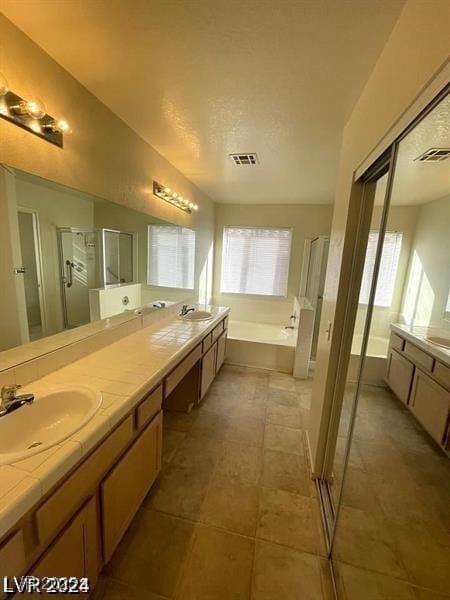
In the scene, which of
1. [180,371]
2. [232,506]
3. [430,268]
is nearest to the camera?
[430,268]

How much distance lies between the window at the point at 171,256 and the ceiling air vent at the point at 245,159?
3.20ft

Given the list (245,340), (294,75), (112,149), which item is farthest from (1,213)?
(245,340)

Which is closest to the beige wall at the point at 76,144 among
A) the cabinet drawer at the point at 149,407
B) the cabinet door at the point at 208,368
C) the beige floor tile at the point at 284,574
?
the cabinet drawer at the point at 149,407

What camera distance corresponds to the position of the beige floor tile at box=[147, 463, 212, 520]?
5.07ft

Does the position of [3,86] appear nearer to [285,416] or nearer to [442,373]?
[442,373]

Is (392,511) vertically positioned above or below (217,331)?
below

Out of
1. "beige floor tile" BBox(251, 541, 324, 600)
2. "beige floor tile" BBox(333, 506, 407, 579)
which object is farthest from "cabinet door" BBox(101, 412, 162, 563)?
"beige floor tile" BBox(333, 506, 407, 579)

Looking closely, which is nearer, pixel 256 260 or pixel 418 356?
pixel 418 356

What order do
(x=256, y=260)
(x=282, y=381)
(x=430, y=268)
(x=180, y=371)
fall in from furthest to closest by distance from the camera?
1. (x=256, y=260)
2. (x=282, y=381)
3. (x=180, y=371)
4. (x=430, y=268)

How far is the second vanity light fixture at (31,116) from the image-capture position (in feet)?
3.51

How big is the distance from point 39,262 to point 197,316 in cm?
180

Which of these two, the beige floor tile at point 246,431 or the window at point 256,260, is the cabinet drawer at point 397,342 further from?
the window at point 256,260

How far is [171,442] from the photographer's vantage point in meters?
2.09

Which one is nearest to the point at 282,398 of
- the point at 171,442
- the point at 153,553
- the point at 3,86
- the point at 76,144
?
the point at 171,442
